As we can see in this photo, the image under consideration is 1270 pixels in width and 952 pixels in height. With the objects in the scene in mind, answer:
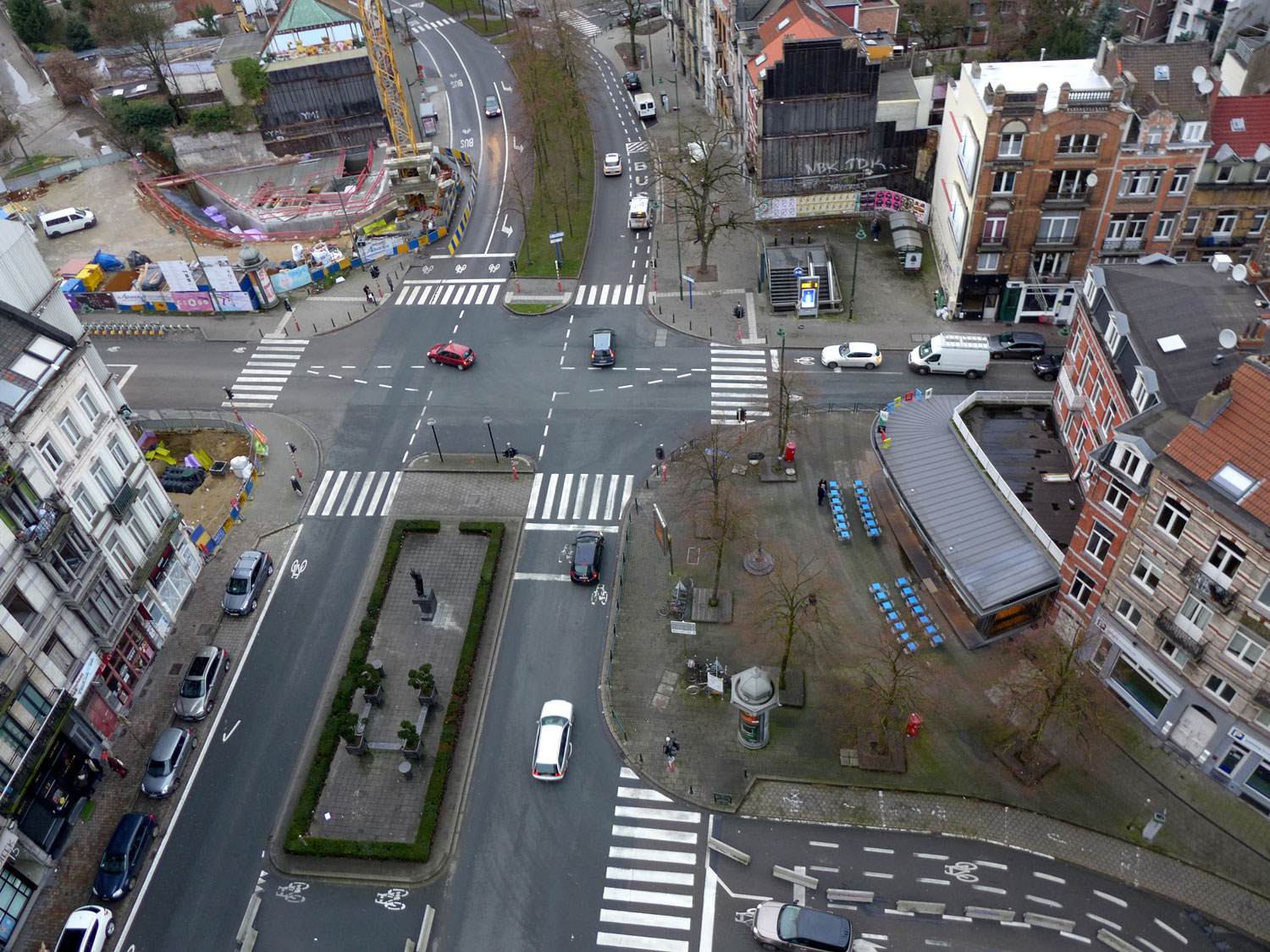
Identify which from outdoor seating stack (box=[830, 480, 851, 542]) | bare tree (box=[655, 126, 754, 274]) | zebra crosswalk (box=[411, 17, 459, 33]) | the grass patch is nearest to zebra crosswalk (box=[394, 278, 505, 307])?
bare tree (box=[655, 126, 754, 274])

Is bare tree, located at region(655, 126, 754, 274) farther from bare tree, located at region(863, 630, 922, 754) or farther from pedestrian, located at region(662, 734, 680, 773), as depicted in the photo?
pedestrian, located at region(662, 734, 680, 773)

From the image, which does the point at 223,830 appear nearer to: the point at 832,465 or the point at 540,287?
the point at 832,465

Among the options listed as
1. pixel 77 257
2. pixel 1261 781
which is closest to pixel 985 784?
Answer: pixel 1261 781

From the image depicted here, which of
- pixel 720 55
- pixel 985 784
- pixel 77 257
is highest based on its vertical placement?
pixel 720 55

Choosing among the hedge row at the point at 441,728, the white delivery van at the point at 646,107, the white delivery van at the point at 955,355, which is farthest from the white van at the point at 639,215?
the hedge row at the point at 441,728

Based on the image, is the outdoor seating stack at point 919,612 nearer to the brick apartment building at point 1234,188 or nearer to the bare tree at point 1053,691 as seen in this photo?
the bare tree at point 1053,691

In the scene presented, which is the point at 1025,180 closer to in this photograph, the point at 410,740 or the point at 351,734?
the point at 410,740
